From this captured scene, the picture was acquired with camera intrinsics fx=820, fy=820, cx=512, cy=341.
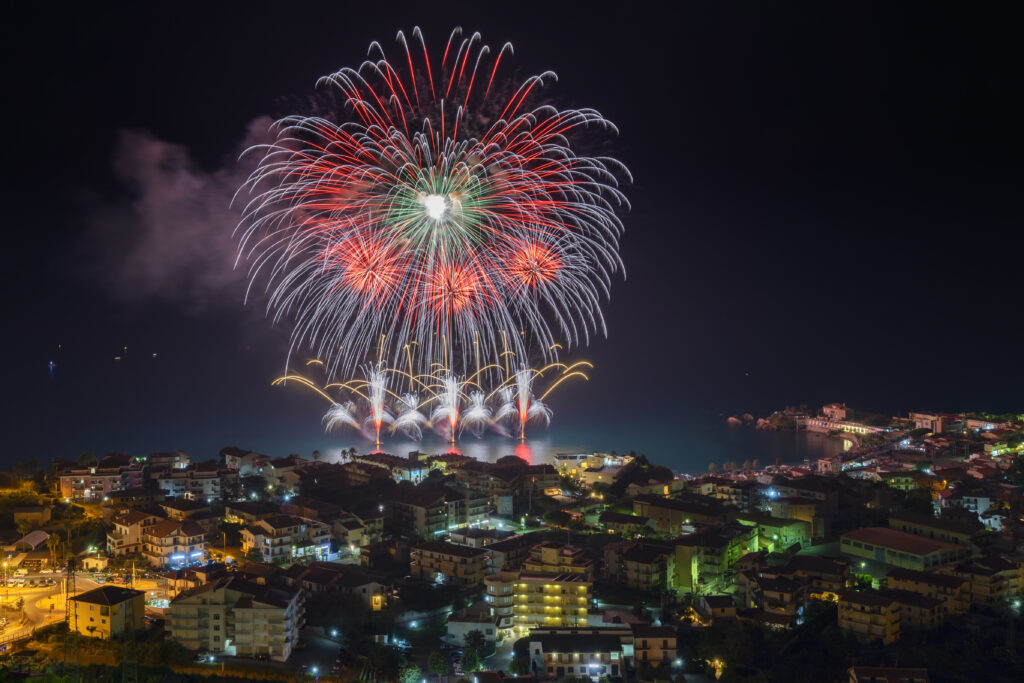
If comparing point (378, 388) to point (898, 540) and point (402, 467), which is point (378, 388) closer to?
point (402, 467)

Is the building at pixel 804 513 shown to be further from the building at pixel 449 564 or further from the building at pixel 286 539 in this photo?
the building at pixel 286 539

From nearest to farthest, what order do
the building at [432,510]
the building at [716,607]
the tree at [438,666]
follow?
the tree at [438,666], the building at [716,607], the building at [432,510]

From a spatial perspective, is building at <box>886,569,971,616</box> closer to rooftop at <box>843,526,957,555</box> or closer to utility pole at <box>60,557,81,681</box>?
rooftop at <box>843,526,957,555</box>

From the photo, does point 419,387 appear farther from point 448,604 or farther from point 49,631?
point 49,631

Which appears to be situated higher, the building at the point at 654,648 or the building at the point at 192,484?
the building at the point at 192,484

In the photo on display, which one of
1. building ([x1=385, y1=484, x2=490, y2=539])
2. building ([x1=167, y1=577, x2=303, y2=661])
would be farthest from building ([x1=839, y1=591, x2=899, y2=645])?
building ([x1=167, y1=577, x2=303, y2=661])

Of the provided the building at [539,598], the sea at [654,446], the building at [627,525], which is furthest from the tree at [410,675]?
the sea at [654,446]

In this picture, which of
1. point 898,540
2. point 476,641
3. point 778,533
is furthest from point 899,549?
point 476,641
